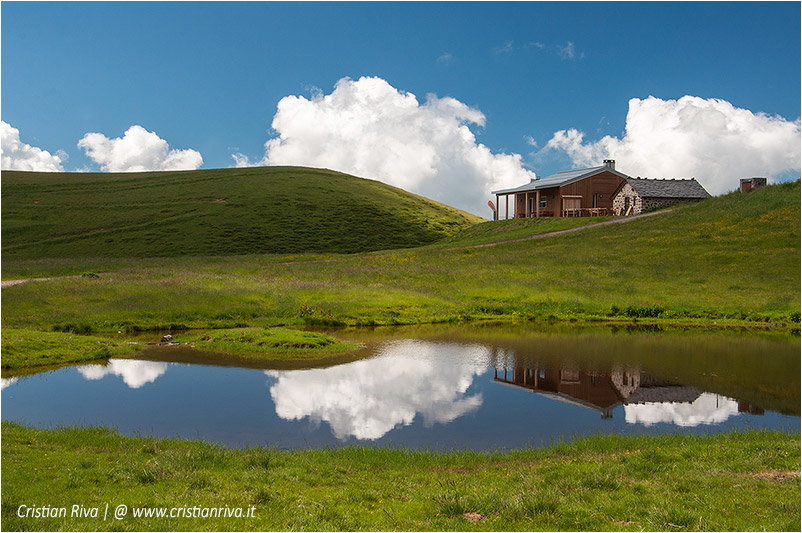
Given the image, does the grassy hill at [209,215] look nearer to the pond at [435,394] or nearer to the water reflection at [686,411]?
the pond at [435,394]

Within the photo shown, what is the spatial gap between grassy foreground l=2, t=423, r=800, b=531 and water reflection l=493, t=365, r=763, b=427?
3.58 m

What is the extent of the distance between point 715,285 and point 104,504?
46.3 m

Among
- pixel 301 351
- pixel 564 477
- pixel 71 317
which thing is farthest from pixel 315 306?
pixel 564 477

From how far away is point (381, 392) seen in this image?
68.3 ft

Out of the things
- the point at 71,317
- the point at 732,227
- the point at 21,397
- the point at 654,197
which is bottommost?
the point at 21,397

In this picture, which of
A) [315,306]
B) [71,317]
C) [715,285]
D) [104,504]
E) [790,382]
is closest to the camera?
[104,504]

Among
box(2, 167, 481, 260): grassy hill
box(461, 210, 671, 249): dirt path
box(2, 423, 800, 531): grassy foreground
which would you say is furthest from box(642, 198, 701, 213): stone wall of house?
box(2, 423, 800, 531): grassy foreground

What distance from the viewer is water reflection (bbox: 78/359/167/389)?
895 inches

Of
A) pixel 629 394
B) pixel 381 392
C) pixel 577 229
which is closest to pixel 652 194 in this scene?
pixel 577 229

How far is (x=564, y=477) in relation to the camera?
11508 millimetres

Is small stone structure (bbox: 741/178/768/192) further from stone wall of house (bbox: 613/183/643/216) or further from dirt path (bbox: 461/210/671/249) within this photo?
stone wall of house (bbox: 613/183/643/216)

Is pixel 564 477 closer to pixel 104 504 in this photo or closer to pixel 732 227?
pixel 104 504

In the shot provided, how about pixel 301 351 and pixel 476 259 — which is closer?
pixel 301 351

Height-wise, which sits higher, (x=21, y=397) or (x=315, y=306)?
(x=315, y=306)
